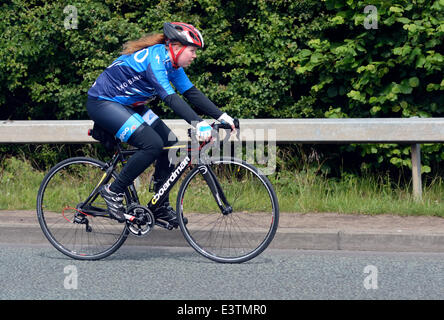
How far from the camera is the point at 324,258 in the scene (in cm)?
586

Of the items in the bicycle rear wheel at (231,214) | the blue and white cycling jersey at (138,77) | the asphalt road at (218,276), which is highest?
the blue and white cycling jersey at (138,77)

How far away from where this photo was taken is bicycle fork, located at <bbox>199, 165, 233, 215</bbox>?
18.4 ft

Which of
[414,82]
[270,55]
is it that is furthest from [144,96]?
[414,82]

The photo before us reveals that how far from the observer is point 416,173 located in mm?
7387

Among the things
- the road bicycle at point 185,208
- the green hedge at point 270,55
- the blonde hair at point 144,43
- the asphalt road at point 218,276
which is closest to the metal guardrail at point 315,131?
the green hedge at point 270,55

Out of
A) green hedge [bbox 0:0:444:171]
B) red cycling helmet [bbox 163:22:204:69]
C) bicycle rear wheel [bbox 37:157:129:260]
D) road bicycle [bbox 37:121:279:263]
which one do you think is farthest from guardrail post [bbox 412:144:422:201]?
bicycle rear wheel [bbox 37:157:129:260]

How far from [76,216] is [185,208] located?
0.94m

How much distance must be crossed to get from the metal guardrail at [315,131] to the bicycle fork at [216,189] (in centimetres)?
196

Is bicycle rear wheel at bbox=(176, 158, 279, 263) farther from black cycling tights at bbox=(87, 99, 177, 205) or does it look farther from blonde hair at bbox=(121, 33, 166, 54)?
blonde hair at bbox=(121, 33, 166, 54)

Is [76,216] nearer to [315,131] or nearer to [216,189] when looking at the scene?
[216,189]

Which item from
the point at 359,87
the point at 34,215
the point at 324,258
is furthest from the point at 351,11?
the point at 34,215

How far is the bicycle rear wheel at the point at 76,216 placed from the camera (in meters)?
5.95

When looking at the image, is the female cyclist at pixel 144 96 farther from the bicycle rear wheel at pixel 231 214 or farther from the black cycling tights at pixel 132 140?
the bicycle rear wheel at pixel 231 214

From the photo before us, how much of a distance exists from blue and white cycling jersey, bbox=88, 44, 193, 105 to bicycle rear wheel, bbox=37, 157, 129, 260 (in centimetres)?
64
